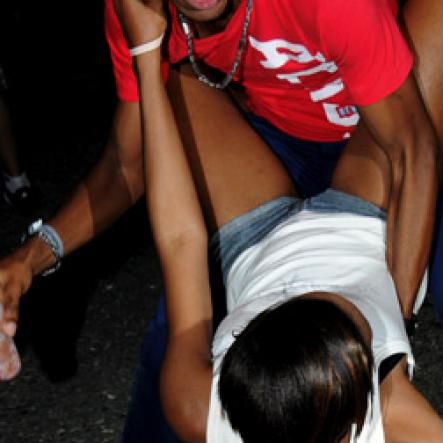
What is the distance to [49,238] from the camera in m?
2.08

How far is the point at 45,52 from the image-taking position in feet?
13.3

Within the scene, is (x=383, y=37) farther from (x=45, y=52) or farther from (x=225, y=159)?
Result: (x=45, y=52)

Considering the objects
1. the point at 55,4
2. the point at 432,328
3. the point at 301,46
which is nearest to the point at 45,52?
the point at 55,4

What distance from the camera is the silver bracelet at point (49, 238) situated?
2074 millimetres


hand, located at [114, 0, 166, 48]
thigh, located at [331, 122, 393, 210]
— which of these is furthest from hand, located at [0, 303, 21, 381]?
thigh, located at [331, 122, 393, 210]

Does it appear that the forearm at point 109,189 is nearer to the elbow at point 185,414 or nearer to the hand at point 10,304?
the hand at point 10,304

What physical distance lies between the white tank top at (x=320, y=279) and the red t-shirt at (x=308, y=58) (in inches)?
9.7

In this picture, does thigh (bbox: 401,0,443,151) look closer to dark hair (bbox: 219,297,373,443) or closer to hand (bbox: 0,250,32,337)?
dark hair (bbox: 219,297,373,443)

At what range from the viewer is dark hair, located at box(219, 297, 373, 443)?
1.53m

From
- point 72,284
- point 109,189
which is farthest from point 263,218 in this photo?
point 72,284

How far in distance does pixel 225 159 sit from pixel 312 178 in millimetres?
244

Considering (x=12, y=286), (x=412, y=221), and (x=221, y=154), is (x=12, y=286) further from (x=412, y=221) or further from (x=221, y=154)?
(x=412, y=221)

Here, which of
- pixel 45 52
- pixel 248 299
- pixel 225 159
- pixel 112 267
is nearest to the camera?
pixel 248 299

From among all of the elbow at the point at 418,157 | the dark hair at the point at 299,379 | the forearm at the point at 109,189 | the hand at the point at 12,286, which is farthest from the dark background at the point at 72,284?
the dark hair at the point at 299,379
